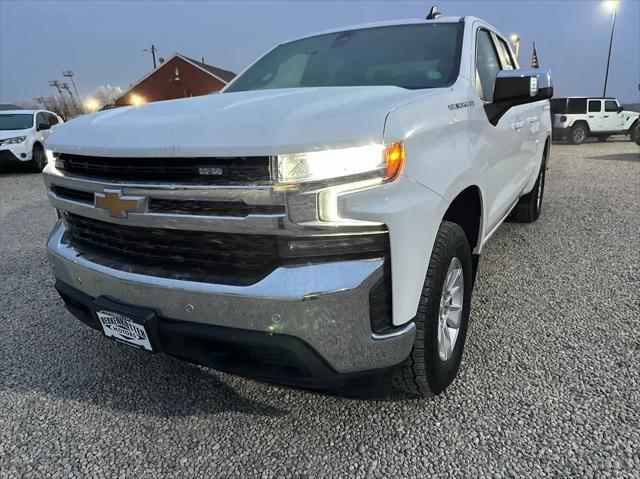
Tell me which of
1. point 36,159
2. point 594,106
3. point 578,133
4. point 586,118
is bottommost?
point 578,133

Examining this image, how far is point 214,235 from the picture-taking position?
A: 1741 millimetres

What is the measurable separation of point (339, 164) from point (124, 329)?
1.13m

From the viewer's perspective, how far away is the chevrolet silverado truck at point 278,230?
1610mm

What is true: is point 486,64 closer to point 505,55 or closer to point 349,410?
point 505,55

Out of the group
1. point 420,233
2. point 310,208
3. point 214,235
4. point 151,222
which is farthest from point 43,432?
point 420,233

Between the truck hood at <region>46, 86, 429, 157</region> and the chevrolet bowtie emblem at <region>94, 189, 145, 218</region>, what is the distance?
0.52ft

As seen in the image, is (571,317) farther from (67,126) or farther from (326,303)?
(67,126)

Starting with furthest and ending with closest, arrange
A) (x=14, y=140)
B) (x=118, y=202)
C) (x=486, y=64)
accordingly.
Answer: (x=14, y=140) → (x=486, y=64) → (x=118, y=202)

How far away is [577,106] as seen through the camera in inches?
738

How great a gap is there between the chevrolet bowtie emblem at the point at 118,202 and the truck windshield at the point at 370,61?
54.4 inches

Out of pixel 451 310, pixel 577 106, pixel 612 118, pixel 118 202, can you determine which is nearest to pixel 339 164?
pixel 118 202

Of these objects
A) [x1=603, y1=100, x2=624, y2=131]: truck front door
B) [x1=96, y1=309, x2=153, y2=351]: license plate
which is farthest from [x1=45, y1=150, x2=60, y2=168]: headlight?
[x1=603, y1=100, x2=624, y2=131]: truck front door

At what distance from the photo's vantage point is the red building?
28.2m

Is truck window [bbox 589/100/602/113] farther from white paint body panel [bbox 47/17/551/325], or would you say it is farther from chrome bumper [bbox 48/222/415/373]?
chrome bumper [bbox 48/222/415/373]
